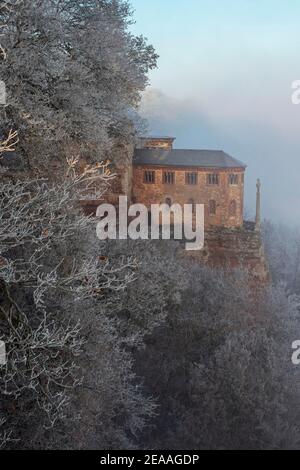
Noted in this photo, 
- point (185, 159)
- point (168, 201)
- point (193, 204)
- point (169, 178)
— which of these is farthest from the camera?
point (185, 159)

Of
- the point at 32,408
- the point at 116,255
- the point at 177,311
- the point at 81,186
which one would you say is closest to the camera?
the point at 32,408

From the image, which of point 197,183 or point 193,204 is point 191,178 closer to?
point 197,183

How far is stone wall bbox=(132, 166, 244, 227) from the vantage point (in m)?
36.2

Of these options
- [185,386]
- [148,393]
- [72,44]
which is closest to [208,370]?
[185,386]

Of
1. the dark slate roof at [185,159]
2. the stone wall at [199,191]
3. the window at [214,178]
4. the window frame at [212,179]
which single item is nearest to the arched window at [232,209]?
the stone wall at [199,191]

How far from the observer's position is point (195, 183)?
121ft

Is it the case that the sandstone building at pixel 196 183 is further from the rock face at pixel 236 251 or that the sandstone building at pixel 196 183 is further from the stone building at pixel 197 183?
the rock face at pixel 236 251

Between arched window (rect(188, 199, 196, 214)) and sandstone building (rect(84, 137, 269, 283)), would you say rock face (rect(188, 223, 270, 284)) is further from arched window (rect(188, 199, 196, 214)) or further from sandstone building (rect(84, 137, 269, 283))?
arched window (rect(188, 199, 196, 214))

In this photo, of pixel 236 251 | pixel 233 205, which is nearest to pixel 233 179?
pixel 233 205

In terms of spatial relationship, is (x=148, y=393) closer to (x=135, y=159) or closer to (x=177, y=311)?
(x=177, y=311)

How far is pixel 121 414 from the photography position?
39.6ft

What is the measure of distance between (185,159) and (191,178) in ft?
5.31

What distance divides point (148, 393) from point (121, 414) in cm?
371

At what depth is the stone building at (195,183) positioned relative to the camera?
3631 centimetres
